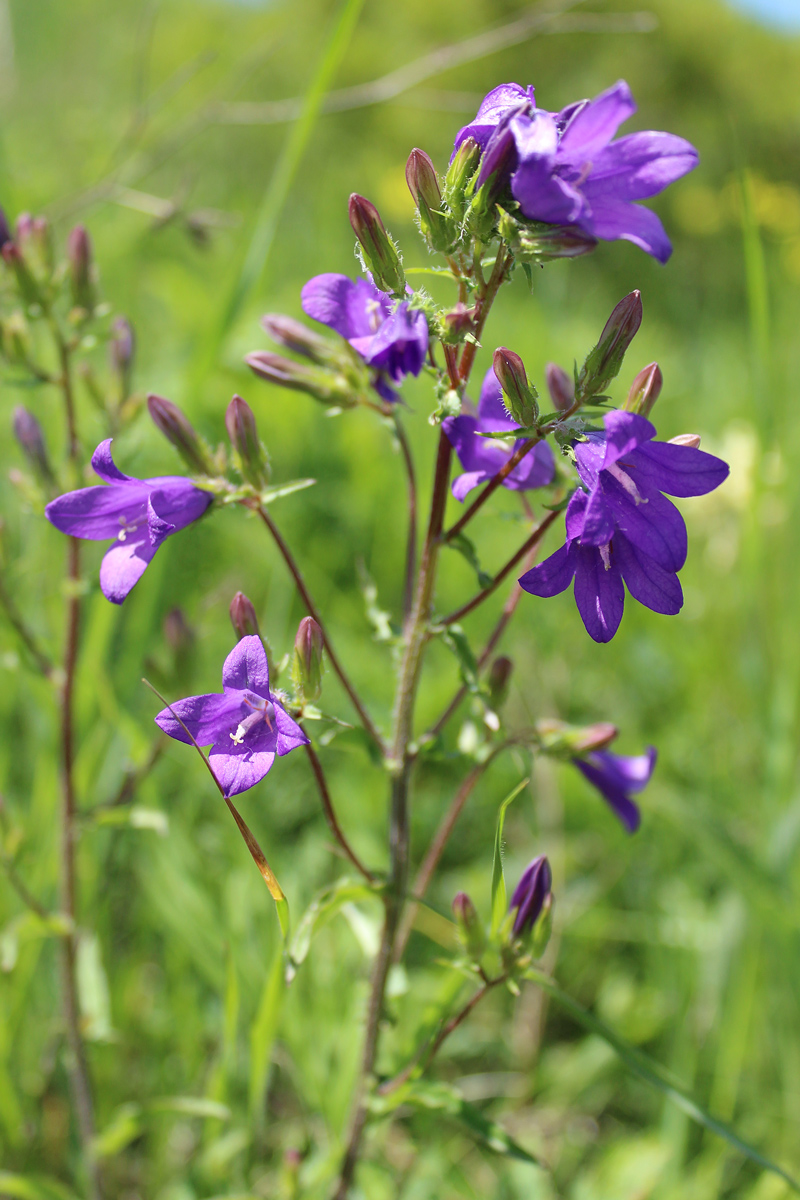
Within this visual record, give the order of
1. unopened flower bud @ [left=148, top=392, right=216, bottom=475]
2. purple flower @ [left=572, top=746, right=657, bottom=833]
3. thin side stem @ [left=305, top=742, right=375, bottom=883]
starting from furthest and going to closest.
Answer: purple flower @ [left=572, top=746, right=657, bottom=833] → unopened flower bud @ [left=148, top=392, right=216, bottom=475] → thin side stem @ [left=305, top=742, right=375, bottom=883]

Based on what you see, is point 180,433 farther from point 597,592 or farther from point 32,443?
point 597,592

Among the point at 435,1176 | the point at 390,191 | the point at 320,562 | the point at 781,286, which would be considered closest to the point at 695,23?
the point at 781,286

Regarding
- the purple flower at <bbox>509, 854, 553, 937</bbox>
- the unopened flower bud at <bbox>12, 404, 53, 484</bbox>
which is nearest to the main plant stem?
the purple flower at <bbox>509, 854, 553, 937</bbox>

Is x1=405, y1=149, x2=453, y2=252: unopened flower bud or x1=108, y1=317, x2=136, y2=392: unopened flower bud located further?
x1=108, y1=317, x2=136, y2=392: unopened flower bud

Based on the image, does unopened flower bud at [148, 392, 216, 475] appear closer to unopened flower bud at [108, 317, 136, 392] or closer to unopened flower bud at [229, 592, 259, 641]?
unopened flower bud at [229, 592, 259, 641]

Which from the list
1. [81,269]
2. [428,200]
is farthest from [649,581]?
[81,269]

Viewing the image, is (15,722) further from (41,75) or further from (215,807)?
(41,75)

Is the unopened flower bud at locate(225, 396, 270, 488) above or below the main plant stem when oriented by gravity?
above
